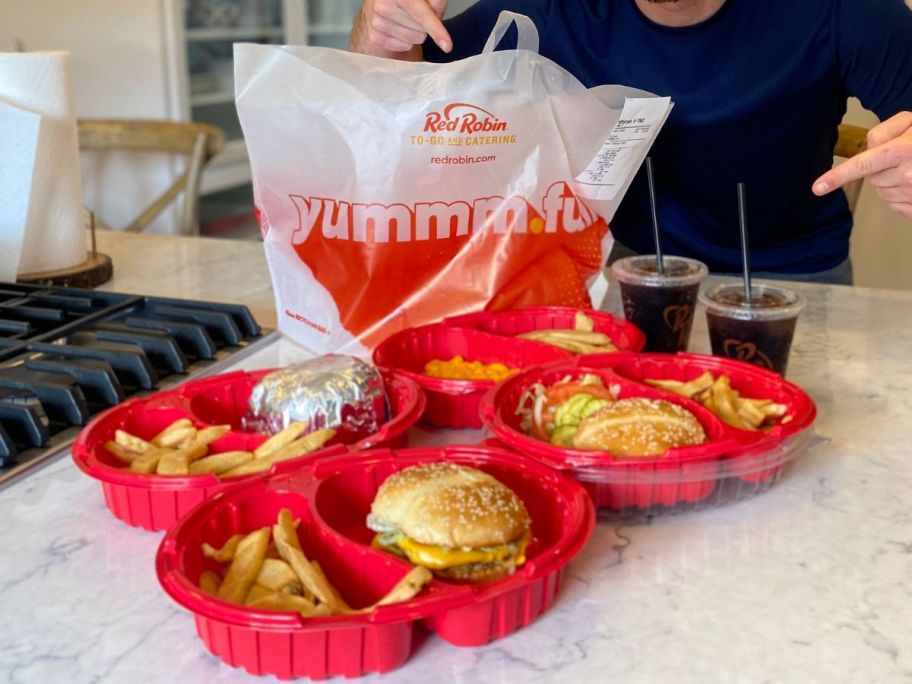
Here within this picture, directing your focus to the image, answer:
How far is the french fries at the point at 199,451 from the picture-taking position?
879 millimetres

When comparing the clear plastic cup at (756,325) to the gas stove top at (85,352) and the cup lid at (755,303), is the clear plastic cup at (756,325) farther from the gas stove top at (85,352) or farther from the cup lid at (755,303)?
the gas stove top at (85,352)

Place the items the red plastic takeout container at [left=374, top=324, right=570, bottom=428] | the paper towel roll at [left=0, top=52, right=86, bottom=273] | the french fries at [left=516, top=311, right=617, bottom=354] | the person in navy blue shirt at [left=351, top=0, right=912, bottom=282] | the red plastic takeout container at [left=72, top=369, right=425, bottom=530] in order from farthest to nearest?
the person in navy blue shirt at [left=351, top=0, right=912, bottom=282], the paper towel roll at [left=0, top=52, right=86, bottom=273], the french fries at [left=516, top=311, right=617, bottom=354], the red plastic takeout container at [left=374, top=324, right=570, bottom=428], the red plastic takeout container at [left=72, top=369, right=425, bottom=530]

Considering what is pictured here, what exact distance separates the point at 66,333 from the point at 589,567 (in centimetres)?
75

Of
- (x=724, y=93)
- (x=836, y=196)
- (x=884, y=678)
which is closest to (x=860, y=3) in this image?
(x=724, y=93)

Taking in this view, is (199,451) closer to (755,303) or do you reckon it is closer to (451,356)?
(451,356)

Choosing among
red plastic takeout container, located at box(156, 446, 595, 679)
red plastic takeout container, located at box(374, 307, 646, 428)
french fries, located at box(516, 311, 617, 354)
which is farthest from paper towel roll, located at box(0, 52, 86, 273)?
red plastic takeout container, located at box(156, 446, 595, 679)

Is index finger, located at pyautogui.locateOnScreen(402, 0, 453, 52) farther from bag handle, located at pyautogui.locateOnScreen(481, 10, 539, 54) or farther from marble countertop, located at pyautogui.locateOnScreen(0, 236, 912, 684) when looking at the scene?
marble countertop, located at pyautogui.locateOnScreen(0, 236, 912, 684)

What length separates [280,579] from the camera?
2.39 ft

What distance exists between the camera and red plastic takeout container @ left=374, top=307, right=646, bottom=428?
1.10 meters

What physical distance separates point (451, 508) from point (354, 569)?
0.09 m

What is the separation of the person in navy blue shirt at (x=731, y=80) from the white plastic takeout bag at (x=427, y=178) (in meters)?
0.28

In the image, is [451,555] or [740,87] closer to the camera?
[451,555]

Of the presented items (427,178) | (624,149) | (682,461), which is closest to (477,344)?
(427,178)

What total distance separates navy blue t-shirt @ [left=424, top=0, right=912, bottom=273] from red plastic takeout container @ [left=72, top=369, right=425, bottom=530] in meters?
0.85
